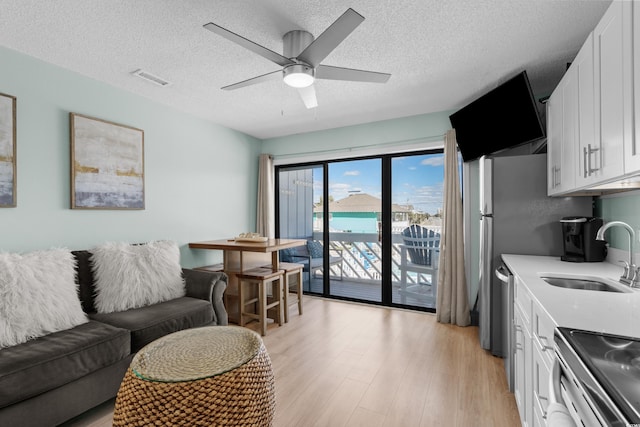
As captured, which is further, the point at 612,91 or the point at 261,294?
the point at 261,294

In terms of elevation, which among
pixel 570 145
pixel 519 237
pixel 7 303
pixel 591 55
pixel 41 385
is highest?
pixel 591 55

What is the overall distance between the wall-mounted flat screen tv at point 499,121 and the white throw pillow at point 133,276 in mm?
3208

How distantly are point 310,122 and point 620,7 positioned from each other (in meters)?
3.11

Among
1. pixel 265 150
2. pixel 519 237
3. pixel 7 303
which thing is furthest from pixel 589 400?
pixel 265 150

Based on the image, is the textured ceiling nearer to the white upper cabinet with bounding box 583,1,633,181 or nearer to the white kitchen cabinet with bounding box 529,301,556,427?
the white upper cabinet with bounding box 583,1,633,181

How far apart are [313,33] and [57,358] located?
97.7 inches

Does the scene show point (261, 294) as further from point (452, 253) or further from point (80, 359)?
point (452, 253)

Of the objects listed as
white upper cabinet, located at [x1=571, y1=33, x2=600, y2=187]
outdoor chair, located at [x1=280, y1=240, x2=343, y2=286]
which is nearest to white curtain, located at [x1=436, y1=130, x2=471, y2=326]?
outdoor chair, located at [x1=280, y1=240, x2=343, y2=286]

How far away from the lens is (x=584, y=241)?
2113 millimetres

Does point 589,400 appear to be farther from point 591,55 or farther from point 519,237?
point 519,237

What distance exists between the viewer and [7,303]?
176 cm

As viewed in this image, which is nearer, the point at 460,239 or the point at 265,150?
the point at 460,239

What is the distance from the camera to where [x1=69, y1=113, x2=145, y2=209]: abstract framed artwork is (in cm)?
258

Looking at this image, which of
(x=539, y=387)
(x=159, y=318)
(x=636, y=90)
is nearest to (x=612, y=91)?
(x=636, y=90)
